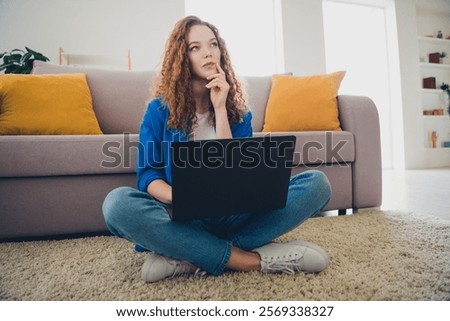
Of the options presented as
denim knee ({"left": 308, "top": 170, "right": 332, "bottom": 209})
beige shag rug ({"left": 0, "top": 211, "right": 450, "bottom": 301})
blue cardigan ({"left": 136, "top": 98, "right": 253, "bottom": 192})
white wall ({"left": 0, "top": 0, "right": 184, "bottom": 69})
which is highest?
white wall ({"left": 0, "top": 0, "right": 184, "bottom": 69})

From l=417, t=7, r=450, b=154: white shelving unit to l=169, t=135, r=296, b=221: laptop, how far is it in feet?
16.0

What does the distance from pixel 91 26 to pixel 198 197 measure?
11.4ft

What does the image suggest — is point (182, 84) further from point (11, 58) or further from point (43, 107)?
point (11, 58)

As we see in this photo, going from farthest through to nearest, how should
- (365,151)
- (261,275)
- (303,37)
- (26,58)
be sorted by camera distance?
(303,37) < (26,58) < (365,151) < (261,275)

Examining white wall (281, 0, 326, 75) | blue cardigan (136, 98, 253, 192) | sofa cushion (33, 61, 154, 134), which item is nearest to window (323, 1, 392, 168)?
white wall (281, 0, 326, 75)

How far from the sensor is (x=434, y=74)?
471cm

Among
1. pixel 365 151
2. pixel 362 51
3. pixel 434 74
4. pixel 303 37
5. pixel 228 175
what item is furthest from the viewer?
pixel 434 74

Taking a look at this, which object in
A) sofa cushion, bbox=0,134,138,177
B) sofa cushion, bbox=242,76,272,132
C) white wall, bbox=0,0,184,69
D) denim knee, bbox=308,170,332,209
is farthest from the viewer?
white wall, bbox=0,0,184,69

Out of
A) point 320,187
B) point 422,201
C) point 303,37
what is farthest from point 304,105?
point 303,37

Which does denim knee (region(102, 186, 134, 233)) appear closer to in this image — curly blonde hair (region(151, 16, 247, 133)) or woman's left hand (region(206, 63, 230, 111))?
curly blonde hair (region(151, 16, 247, 133))

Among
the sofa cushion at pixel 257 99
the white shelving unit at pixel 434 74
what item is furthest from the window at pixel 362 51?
the sofa cushion at pixel 257 99

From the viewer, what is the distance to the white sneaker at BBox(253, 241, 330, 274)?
30.1 inches
